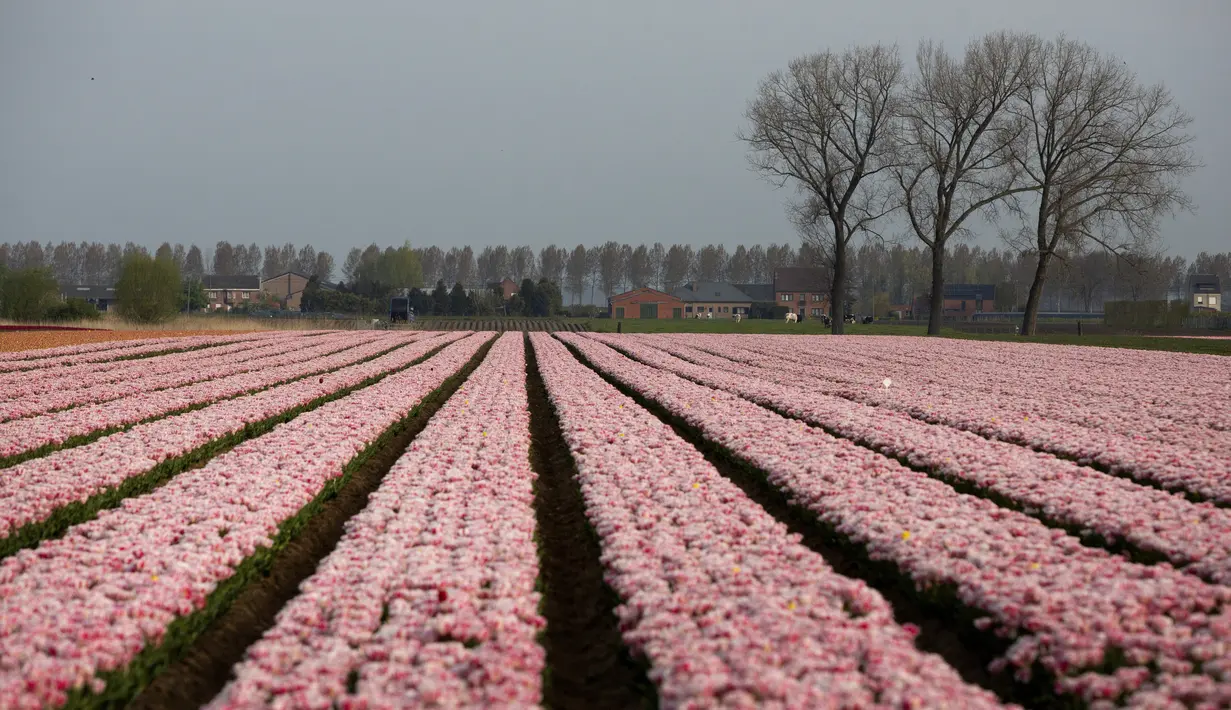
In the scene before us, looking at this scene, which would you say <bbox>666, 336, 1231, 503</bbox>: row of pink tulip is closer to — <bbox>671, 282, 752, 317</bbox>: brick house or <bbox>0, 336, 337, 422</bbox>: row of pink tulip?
<bbox>0, 336, 337, 422</bbox>: row of pink tulip

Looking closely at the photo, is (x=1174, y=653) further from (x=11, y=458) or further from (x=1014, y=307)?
(x=1014, y=307)

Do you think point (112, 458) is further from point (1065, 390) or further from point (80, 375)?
point (1065, 390)

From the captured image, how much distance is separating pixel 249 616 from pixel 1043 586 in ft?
16.6

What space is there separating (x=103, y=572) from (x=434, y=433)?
6.14 m

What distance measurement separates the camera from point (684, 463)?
984 centimetres

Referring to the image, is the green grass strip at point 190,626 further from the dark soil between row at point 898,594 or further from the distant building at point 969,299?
the distant building at point 969,299

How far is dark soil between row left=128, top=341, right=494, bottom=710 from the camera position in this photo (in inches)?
186

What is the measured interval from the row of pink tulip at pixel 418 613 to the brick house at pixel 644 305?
124574 mm

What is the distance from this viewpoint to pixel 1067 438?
11227 millimetres

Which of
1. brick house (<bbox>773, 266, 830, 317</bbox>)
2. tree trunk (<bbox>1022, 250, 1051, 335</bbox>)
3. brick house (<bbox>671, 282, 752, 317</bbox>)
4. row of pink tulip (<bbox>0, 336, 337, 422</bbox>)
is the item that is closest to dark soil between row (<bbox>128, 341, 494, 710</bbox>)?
row of pink tulip (<bbox>0, 336, 337, 422</bbox>)

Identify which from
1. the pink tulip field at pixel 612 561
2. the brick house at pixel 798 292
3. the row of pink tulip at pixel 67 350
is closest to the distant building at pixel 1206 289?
the brick house at pixel 798 292

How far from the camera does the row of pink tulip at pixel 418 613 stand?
4.29 meters

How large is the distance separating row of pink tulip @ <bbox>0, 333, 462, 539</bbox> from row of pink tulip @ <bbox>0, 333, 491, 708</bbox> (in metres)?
0.67

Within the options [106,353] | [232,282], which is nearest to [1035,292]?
[106,353]
